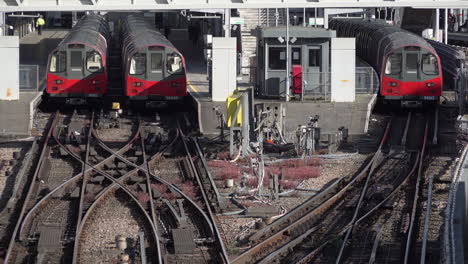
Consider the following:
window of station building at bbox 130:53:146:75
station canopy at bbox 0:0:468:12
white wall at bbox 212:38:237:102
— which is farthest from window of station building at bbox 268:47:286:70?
window of station building at bbox 130:53:146:75

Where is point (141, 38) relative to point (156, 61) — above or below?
above

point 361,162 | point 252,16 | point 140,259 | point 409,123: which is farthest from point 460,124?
point 252,16

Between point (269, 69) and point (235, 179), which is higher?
point (269, 69)

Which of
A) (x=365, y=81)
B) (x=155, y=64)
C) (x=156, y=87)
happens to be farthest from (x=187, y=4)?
(x=365, y=81)

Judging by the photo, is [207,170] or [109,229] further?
[207,170]

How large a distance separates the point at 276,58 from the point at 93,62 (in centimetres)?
577

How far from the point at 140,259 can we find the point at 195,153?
9104mm

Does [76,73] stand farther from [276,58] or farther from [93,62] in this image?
[276,58]

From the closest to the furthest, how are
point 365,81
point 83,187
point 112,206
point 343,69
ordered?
point 112,206
point 83,187
point 343,69
point 365,81

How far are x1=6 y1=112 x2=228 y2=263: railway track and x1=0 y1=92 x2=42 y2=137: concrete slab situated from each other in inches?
46.5

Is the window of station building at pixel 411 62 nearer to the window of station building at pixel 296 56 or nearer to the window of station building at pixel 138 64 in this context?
the window of station building at pixel 296 56

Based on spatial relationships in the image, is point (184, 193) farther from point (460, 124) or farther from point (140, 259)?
point (460, 124)

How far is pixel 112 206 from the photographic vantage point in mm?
19078

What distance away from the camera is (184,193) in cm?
1980
